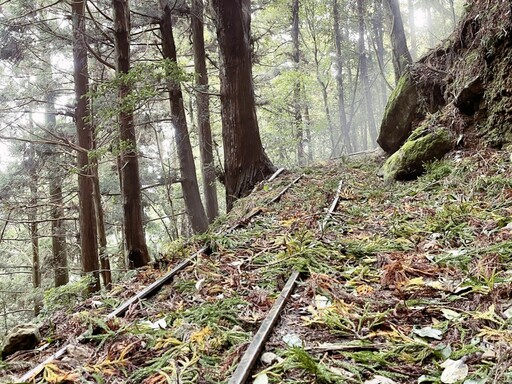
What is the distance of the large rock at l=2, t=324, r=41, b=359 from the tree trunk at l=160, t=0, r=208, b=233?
7.32m

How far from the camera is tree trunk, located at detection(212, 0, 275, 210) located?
8930 mm

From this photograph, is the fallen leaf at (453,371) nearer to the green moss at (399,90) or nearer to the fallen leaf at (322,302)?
the fallen leaf at (322,302)

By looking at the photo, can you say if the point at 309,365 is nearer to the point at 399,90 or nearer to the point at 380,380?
the point at 380,380

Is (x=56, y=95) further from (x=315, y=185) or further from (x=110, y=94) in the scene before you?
(x=315, y=185)

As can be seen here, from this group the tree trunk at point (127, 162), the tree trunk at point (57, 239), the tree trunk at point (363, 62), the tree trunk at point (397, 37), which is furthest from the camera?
the tree trunk at point (363, 62)

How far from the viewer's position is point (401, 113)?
28.3 ft

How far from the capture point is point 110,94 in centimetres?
667

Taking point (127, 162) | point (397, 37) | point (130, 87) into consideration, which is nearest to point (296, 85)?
point (397, 37)

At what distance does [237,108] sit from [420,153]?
170 inches

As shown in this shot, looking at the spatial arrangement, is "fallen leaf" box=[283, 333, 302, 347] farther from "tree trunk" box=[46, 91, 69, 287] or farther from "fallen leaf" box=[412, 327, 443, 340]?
"tree trunk" box=[46, 91, 69, 287]

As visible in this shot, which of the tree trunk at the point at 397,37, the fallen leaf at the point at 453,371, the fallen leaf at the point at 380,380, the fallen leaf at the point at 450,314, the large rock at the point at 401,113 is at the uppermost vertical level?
the tree trunk at the point at 397,37

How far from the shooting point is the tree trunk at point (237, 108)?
893 centimetres

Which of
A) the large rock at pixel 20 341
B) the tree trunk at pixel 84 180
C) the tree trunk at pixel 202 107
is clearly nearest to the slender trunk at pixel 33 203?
the tree trunk at pixel 84 180

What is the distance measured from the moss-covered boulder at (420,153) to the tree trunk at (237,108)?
10.7 ft
